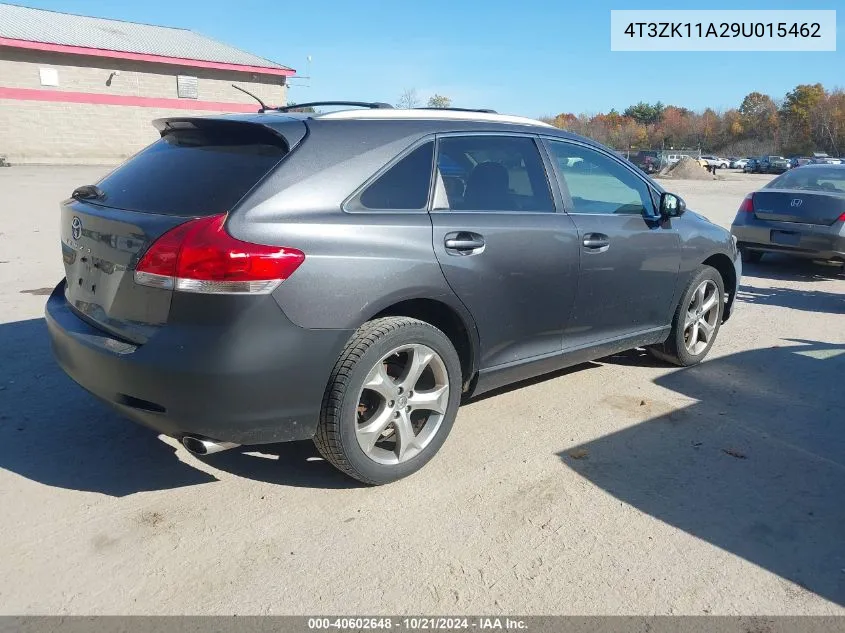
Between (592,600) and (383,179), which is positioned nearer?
(592,600)

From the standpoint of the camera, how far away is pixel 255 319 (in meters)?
2.81

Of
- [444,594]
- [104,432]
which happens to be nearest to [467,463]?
[444,594]

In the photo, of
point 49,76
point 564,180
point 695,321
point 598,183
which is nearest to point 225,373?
point 564,180

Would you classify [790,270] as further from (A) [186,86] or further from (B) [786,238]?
(A) [186,86]

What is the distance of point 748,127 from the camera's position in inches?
3561

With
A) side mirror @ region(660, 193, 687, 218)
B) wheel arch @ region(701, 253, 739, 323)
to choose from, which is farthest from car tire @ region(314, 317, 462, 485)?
wheel arch @ region(701, 253, 739, 323)

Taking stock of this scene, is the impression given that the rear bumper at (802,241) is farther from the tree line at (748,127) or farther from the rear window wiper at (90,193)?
the tree line at (748,127)

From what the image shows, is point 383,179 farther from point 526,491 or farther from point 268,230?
point 526,491

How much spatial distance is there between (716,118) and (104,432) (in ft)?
339

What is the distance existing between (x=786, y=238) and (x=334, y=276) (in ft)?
25.4

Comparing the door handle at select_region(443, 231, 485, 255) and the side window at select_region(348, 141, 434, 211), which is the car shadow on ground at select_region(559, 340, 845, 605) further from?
the side window at select_region(348, 141, 434, 211)

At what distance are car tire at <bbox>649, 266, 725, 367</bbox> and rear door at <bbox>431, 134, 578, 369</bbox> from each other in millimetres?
1363

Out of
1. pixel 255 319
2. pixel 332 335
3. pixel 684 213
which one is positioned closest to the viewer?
pixel 255 319

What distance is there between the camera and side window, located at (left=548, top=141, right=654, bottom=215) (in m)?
4.29
